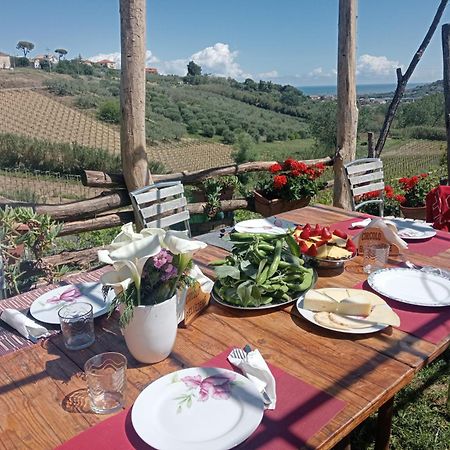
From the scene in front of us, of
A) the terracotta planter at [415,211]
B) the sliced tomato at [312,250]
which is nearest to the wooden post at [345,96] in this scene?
the terracotta planter at [415,211]

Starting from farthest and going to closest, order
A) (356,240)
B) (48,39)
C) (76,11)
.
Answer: (48,39), (76,11), (356,240)

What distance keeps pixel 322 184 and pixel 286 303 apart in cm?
286

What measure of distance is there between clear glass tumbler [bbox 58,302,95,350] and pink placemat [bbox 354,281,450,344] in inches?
34.4

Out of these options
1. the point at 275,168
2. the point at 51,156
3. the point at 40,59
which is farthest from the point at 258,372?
the point at 40,59

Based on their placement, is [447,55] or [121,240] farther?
[447,55]

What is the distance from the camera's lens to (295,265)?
1.46 meters

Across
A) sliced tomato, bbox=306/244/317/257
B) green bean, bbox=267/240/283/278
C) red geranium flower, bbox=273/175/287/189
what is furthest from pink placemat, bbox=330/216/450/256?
red geranium flower, bbox=273/175/287/189

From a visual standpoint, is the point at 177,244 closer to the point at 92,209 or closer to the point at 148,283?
the point at 148,283

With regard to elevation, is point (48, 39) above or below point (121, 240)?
above

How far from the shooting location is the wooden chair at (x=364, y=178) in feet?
9.99

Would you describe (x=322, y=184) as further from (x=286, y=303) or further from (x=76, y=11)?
(x=76, y=11)

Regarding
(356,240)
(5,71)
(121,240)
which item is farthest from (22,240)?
(5,71)

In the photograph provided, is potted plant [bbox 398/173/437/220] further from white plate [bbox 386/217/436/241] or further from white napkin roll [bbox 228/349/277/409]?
white napkin roll [bbox 228/349/277/409]

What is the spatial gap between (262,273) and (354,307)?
0.98ft
